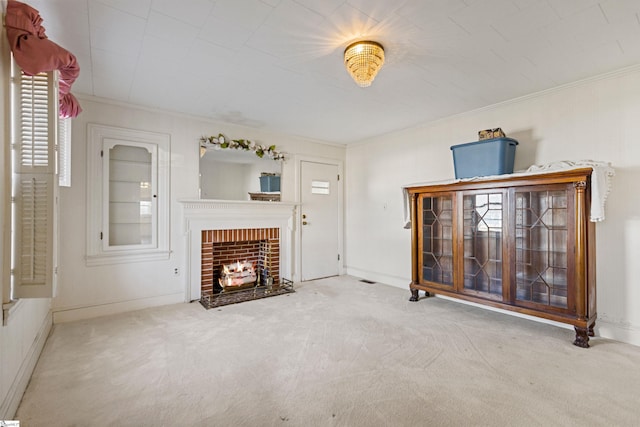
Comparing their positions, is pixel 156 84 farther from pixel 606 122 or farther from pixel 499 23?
pixel 606 122

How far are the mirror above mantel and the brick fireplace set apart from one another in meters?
0.49

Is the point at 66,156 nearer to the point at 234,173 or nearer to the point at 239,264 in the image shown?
the point at 234,173

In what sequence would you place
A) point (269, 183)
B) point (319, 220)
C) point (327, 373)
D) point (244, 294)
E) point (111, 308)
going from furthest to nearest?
point (319, 220), point (269, 183), point (244, 294), point (111, 308), point (327, 373)

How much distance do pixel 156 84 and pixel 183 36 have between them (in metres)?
1.00

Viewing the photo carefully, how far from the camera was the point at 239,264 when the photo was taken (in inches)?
166

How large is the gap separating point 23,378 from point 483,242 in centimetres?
389

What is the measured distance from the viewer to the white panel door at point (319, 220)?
16.0 feet

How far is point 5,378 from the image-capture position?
1.59m

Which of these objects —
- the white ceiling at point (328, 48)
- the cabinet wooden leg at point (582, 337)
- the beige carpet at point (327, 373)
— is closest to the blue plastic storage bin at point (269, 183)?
the white ceiling at point (328, 48)

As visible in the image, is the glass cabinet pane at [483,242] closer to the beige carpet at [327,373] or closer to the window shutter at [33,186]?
the beige carpet at [327,373]

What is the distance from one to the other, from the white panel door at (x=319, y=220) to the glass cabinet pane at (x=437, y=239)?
1835 mm

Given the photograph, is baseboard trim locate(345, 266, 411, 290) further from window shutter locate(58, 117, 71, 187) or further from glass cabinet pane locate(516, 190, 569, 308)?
window shutter locate(58, 117, 71, 187)

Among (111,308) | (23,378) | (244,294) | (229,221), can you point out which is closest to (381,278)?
(244,294)

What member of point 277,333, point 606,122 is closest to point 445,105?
point 606,122
